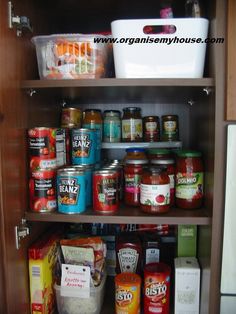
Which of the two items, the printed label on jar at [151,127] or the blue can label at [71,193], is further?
the printed label on jar at [151,127]

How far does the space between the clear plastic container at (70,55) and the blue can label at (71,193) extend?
29 centimetres

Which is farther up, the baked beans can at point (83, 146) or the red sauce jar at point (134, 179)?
the baked beans can at point (83, 146)

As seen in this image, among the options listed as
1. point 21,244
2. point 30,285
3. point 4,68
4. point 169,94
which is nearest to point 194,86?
point 169,94

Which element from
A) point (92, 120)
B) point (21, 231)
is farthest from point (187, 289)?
point (92, 120)

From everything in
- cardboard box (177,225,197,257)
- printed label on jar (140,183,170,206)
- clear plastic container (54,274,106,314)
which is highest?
printed label on jar (140,183,170,206)

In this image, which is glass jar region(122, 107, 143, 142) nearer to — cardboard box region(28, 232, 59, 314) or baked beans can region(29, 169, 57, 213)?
baked beans can region(29, 169, 57, 213)

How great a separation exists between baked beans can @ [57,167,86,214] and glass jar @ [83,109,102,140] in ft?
0.93

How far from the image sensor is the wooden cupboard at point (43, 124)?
750 millimetres

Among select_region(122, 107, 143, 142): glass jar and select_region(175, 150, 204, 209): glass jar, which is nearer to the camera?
select_region(175, 150, 204, 209): glass jar

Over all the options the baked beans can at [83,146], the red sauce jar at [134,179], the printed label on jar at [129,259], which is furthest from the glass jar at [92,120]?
the printed label on jar at [129,259]

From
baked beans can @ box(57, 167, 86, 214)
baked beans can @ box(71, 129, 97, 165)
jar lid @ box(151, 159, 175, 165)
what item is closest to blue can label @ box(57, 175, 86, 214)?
baked beans can @ box(57, 167, 86, 214)

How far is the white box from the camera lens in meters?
0.93

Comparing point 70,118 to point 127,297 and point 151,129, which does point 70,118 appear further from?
point 127,297

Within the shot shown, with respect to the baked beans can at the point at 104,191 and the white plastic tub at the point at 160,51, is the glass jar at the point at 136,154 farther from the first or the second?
the white plastic tub at the point at 160,51
